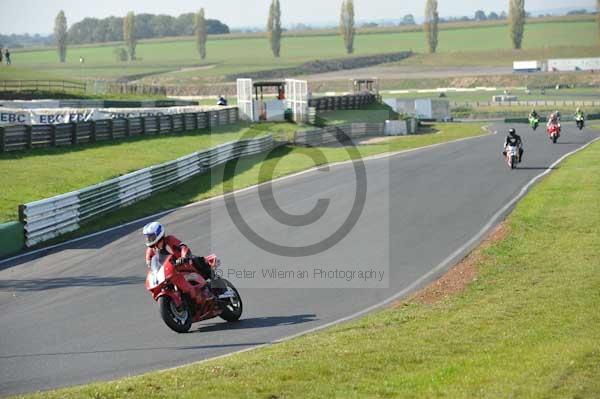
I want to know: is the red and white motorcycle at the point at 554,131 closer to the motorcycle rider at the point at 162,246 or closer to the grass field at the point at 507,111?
the grass field at the point at 507,111

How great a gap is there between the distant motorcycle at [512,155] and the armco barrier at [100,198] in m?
11.2

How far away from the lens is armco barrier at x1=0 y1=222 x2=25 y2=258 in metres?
21.0

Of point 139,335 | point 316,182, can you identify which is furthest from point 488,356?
point 316,182

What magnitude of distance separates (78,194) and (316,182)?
10417mm

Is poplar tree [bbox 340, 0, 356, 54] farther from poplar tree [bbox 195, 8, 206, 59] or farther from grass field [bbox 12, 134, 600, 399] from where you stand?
grass field [bbox 12, 134, 600, 399]

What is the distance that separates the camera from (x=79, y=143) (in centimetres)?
3850

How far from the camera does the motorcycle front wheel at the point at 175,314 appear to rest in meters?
13.1

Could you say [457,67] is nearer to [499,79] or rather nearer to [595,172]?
[499,79]

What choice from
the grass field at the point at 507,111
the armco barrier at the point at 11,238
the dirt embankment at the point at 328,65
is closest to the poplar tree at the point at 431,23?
the dirt embankment at the point at 328,65

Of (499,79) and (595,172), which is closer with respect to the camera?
(595,172)

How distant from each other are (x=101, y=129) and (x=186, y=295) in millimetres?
28135

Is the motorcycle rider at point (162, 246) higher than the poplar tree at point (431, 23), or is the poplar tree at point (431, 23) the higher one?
the poplar tree at point (431, 23)

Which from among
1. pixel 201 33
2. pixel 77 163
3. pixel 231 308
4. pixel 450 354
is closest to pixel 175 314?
pixel 231 308

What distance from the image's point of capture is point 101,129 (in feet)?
133
